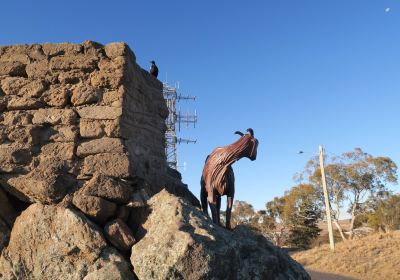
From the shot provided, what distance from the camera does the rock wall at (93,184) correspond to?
3.62 metres

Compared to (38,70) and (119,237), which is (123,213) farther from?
(38,70)

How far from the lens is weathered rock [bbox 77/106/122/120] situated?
4.67 m

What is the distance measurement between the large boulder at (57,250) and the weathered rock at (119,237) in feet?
0.25

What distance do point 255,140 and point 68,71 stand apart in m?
2.35

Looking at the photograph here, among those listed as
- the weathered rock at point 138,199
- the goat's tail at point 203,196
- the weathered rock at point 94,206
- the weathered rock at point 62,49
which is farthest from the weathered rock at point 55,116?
the goat's tail at point 203,196

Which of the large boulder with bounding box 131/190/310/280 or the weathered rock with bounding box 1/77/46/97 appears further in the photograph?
the weathered rock with bounding box 1/77/46/97

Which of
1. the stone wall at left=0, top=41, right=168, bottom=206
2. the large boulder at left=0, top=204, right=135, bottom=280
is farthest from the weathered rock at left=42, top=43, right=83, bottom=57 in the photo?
the large boulder at left=0, top=204, right=135, bottom=280

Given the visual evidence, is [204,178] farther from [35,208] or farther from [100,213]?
[35,208]

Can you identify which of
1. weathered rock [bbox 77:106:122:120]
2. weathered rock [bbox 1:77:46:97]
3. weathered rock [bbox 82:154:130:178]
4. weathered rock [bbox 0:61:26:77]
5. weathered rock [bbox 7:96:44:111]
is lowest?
weathered rock [bbox 82:154:130:178]

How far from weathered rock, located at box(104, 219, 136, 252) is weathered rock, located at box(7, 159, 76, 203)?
69cm

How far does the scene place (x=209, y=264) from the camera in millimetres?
3373

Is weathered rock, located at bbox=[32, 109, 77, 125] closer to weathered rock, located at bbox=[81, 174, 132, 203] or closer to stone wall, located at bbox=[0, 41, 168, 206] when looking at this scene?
stone wall, located at bbox=[0, 41, 168, 206]

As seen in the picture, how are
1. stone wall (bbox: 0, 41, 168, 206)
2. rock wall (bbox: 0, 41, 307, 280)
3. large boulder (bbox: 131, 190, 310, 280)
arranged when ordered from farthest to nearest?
stone wall (bbox: 0, 41, 168, 206) < rock wall (bbox: 0, 41, 307, 280) < large boulder (bbox: 131, 190, 310, 280)

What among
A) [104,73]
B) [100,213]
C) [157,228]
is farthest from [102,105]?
[157,228]
